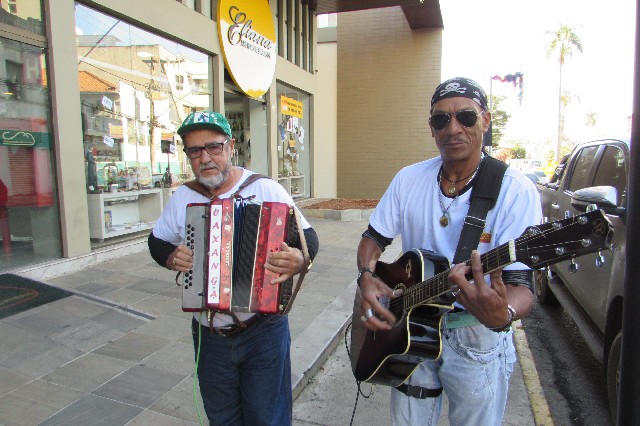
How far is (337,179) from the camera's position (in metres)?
17.6

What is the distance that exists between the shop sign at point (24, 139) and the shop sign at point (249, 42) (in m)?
4.35

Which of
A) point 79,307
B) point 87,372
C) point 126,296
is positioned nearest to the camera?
point 87,372

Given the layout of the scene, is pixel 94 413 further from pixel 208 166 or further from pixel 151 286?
pixel 151 286

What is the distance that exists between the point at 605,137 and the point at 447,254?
3.41 metres

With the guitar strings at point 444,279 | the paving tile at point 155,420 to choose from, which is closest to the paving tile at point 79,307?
the paving tile at point 155,420

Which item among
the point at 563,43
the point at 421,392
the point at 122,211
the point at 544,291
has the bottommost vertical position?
the point at 544,291

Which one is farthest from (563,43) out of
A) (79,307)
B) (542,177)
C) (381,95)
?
(79,307)

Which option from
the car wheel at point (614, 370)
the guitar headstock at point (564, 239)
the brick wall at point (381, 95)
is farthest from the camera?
the brick wall at point (381, 95)

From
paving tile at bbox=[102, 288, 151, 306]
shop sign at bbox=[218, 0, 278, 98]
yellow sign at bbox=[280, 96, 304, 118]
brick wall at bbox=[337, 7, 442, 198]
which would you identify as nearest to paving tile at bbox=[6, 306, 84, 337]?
paving tile at bbox=[102, 288, 151, 306]

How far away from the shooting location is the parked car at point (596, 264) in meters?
2.96

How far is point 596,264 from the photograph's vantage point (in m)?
2.24

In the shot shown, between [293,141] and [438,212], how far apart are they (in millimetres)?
11756

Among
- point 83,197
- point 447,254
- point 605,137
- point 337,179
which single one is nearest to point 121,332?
point 83,197

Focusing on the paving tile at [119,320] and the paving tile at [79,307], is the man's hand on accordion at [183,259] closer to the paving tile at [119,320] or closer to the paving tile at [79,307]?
the paving tile at [119,320]
